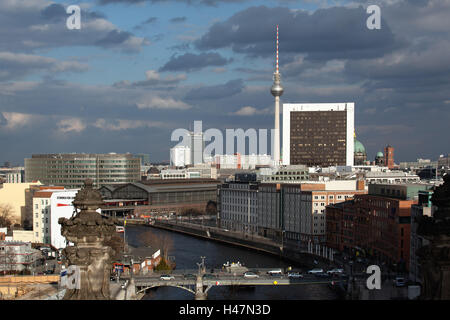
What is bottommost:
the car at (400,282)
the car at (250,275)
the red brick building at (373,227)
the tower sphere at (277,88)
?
the car at (250,275)

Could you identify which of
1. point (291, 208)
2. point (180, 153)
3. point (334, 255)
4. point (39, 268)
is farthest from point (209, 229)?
point (180, 153)

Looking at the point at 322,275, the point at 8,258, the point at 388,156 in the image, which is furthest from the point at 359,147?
the point at 8,258

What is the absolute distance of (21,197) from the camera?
146 ft

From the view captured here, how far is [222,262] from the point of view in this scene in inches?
1211

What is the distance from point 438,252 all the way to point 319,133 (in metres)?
77.0

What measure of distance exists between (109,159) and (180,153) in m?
63.8

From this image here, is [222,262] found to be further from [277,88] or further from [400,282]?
[277,88]

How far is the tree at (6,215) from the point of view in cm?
4104

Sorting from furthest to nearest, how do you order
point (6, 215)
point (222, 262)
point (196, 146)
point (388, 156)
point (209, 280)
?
point (196, 146)
point (388, 156)
point (6, 215)
point (222, 262)
point (209, 280)

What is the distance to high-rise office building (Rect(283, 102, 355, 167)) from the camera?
263 ft

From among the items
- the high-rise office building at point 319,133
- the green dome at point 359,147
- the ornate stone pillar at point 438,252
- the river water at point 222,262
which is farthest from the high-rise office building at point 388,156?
the ornate stone pillar at point 438,252

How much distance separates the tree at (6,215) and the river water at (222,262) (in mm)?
7709

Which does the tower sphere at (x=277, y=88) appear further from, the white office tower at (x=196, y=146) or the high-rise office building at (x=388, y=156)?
the white office tower at (x=196, y=146)
